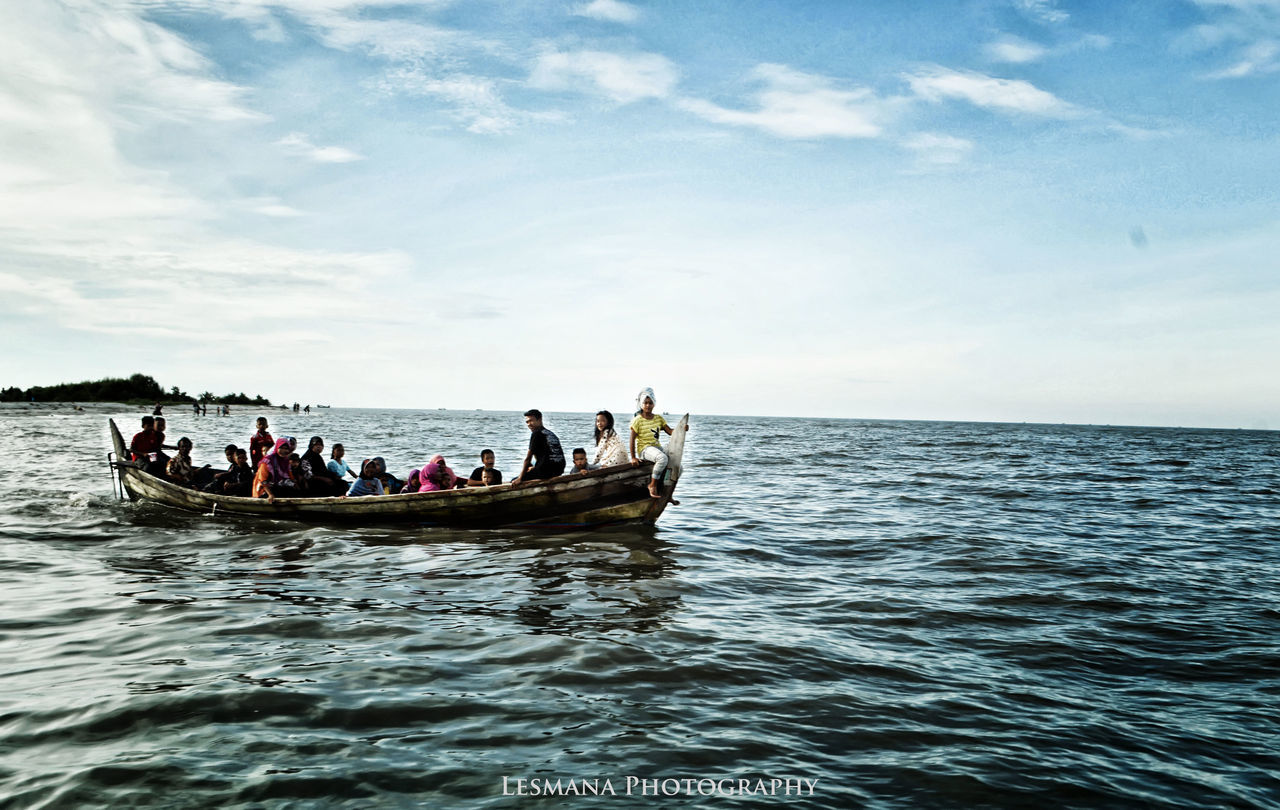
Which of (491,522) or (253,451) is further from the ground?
(253,451)

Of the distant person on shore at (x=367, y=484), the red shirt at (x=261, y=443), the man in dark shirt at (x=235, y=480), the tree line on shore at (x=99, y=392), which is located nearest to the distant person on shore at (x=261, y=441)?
the red shirt at (x=261, y=443)

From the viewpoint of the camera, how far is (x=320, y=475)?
16.6m

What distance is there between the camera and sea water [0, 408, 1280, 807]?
494 centimetres

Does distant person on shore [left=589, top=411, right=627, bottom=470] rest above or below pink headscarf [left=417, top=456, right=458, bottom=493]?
above

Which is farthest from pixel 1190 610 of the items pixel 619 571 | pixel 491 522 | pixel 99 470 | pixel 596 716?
pixel 99 470

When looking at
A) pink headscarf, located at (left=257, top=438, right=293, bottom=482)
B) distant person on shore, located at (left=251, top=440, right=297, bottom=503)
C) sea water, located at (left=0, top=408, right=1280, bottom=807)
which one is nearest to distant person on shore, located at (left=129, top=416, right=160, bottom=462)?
sea water, located at (left=0, top=408, right=1280, bottom=807)

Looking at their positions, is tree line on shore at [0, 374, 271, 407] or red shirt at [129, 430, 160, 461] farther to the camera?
tree line on shore at [0, 374, 271, 407]

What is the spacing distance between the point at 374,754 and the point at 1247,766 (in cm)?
602

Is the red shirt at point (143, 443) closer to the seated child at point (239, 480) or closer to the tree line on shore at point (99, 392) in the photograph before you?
the seated child at point (239, 480)

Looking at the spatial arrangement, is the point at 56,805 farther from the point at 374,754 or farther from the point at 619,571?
the point at 619,571

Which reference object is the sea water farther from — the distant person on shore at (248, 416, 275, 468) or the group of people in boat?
the distant person on shore at (248, 416, 275, 468)

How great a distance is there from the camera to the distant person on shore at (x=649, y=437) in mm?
13867

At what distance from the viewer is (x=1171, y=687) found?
6.95 meters

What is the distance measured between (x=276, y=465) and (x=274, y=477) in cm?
29
